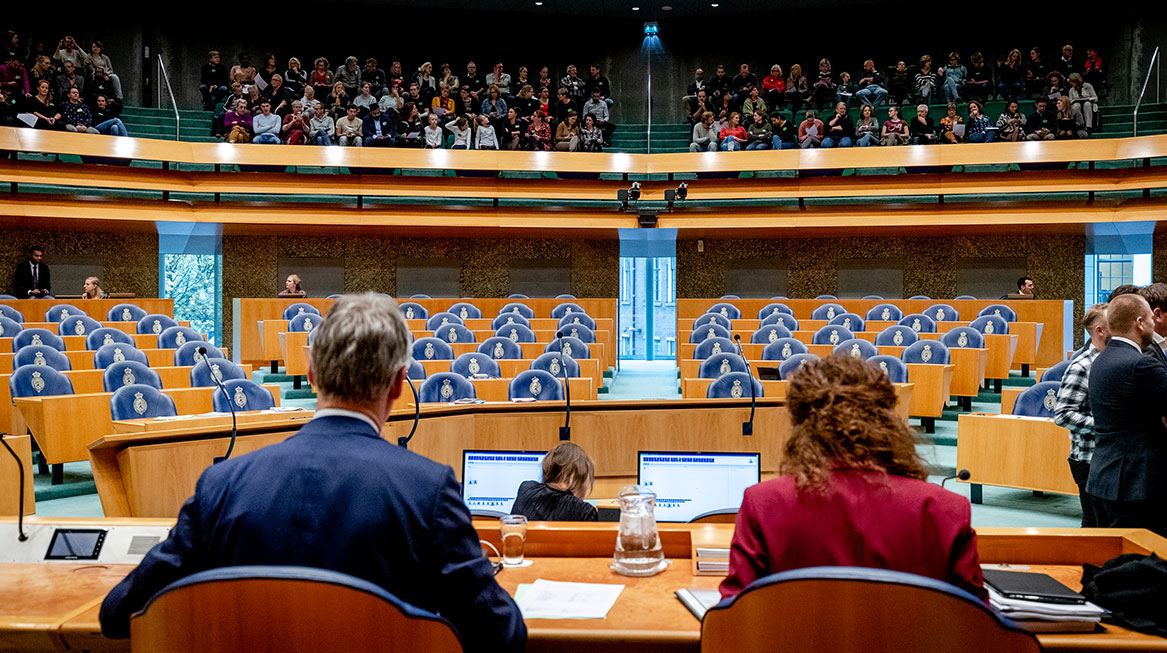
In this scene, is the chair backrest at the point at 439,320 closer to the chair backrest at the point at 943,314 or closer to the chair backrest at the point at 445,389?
the chair backrest at the point at 445,389

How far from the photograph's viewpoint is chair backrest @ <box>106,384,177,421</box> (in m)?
6.01

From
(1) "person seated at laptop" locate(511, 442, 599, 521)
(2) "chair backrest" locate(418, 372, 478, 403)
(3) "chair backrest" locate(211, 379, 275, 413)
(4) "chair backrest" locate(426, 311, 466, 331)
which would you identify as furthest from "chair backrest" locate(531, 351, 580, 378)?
(4) "chair backrest" locate(426, 311, 466, 331)

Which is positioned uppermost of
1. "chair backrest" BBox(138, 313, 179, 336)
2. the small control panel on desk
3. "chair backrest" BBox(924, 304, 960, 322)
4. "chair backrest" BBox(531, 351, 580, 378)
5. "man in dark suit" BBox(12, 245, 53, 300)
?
"man in dark suit" BBox(12, 245, 53, 300)

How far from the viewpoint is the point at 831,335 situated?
400 inches

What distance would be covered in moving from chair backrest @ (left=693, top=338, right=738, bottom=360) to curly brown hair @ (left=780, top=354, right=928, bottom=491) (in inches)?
300

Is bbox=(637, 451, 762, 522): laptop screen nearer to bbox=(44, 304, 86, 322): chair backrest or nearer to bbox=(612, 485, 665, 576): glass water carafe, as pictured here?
bbox=(612, 485, 665, 576): glass water carafe

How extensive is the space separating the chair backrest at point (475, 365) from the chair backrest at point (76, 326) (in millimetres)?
4973

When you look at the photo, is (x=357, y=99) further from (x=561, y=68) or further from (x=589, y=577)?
(x=589, y=577)

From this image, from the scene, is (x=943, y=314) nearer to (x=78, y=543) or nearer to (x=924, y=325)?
(x=924, y=325)

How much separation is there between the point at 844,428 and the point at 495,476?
2.63 meters

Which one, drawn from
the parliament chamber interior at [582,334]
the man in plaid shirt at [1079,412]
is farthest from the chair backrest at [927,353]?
the man in plaid shirt at [1079,412]

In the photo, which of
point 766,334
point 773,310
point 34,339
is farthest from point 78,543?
point 773,310

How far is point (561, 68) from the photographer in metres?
20.2

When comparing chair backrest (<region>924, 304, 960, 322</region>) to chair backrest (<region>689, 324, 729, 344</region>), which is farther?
chair backrest (<region>924, 304, 960, 322</region>)
